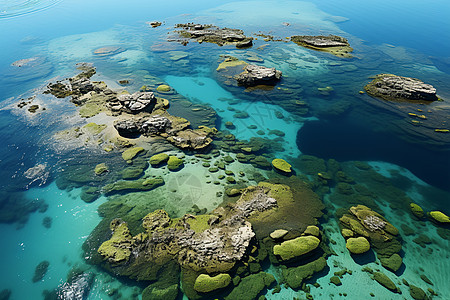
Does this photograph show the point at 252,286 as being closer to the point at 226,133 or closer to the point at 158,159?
the point at 158,159

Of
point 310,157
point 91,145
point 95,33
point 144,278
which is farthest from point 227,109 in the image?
point 95,33

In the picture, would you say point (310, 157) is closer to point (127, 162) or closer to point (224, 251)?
point (224, 251)

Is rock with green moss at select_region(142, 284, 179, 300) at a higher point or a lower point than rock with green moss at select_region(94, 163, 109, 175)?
lower

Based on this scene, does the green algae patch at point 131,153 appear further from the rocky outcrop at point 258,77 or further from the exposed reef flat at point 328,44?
the exposed reef flat at point 328,44

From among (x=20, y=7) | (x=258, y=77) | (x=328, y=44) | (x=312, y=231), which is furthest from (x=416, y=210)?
(x=20, y=7)

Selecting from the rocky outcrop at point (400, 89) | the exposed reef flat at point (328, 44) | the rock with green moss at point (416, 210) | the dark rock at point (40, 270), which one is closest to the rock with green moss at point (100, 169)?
the dark rock at point (40, 270)

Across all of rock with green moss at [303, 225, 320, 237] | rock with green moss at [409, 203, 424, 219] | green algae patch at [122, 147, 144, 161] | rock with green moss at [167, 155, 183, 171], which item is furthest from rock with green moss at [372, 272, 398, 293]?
green algae patch at [122, 147, 144, 161]

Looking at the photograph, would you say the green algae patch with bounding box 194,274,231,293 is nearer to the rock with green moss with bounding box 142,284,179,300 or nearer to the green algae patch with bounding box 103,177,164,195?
the rock with green moss with bounding box 142,284,179,300
